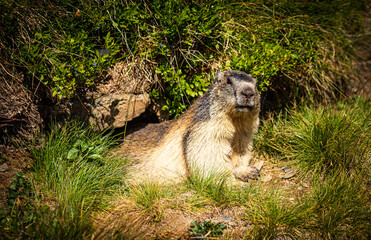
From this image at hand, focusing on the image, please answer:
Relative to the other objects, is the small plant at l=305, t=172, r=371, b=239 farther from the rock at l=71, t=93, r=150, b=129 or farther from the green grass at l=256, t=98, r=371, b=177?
the rock at l=71, t=93, r=150, b=129

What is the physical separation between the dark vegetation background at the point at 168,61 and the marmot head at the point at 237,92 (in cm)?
83

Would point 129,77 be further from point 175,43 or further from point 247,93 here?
point 247,93

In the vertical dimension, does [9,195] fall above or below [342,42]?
below

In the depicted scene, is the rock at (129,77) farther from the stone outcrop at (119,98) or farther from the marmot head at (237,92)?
the marmot head at (237,92)

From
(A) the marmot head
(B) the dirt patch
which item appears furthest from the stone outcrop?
(A) the marmot head

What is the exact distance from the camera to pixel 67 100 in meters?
5.20

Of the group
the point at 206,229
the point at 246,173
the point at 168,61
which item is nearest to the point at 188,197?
the point at 206,229

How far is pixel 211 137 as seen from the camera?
4891 mm

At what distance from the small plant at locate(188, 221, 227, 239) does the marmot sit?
116 cm

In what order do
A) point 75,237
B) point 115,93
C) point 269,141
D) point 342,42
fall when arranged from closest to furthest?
point 75,237 → point 115,93 → point 269,141 → point 342,42

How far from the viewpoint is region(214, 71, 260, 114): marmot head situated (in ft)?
14.9

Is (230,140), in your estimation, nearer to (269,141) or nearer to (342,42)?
(269,141)

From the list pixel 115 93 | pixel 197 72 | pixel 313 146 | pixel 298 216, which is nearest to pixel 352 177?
pixel 313 146

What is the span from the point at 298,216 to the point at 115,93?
3921 millimetres
